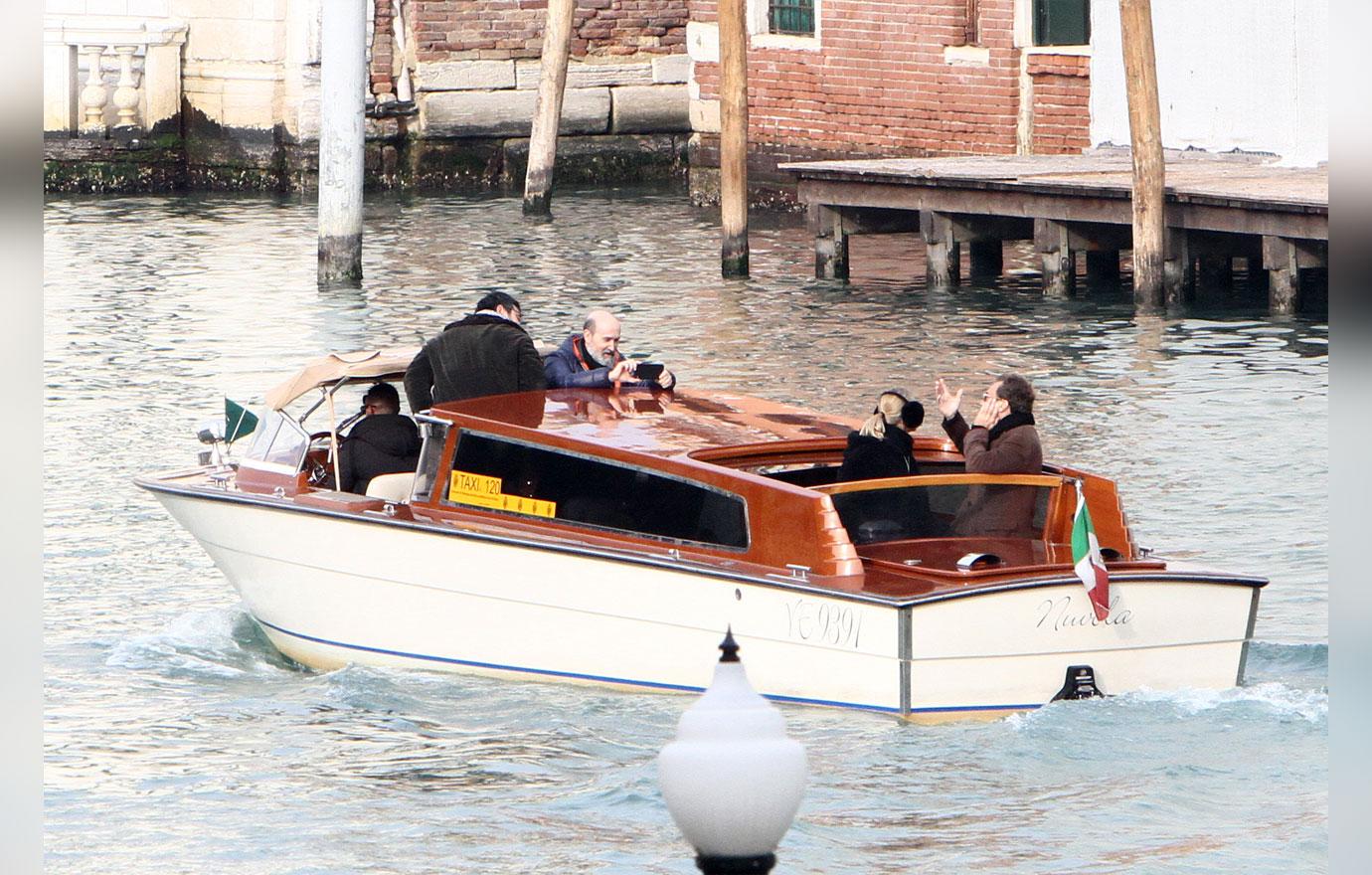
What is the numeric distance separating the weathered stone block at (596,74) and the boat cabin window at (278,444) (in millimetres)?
22097

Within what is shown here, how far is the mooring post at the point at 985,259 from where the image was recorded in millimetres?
21438

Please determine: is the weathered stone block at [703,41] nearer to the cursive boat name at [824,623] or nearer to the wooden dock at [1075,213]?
the wooden dock at [1075,213]

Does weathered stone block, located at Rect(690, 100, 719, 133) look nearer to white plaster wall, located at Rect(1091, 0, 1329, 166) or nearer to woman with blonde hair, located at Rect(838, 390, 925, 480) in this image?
white plaster wall, located at Rect(1091, 0, 1329, 166)

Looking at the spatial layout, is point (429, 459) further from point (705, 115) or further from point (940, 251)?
point (705, 115)

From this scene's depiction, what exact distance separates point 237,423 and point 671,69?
2255 centimetres

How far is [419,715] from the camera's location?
8391 mm

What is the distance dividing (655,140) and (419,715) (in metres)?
23.9

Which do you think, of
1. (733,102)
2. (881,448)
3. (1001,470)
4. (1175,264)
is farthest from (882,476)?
(733,102)

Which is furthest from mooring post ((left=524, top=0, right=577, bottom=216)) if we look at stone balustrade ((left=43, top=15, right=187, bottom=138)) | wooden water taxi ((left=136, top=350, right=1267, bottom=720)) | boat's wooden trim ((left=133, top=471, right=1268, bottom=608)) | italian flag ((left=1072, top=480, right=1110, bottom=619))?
italian flag ((left=1072, top=480, right=1110, bottom=619))

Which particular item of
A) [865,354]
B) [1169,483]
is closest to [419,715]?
[1169,483]
